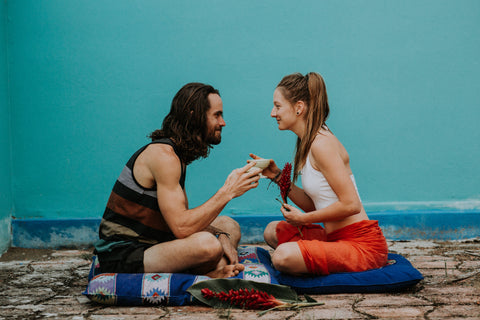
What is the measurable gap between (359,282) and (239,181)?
0.94 m

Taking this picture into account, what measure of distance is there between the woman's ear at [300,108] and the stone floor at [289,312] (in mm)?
1171

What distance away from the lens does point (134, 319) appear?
259 cm

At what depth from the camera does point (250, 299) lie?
267cm

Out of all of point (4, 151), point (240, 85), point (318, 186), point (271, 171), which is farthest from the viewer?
point (240, 85)

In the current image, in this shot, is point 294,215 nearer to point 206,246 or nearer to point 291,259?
point 291,259

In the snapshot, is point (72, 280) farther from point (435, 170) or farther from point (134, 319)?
point (435, 170)

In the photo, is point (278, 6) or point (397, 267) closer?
point (397, 267)

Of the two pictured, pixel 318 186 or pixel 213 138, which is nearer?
pixel 318 186

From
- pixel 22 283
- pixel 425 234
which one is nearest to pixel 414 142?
pixel 425 234

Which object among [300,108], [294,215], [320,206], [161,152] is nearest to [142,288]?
[161,152]

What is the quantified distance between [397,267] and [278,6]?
8.92 ft

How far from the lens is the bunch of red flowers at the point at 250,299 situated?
2.66 m

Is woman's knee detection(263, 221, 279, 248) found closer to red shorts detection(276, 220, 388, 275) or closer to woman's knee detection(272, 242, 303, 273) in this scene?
red shorts detection(276, 220, 388, 275)

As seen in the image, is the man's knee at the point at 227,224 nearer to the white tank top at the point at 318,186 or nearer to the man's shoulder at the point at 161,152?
the white tank top at the point at 318,186
